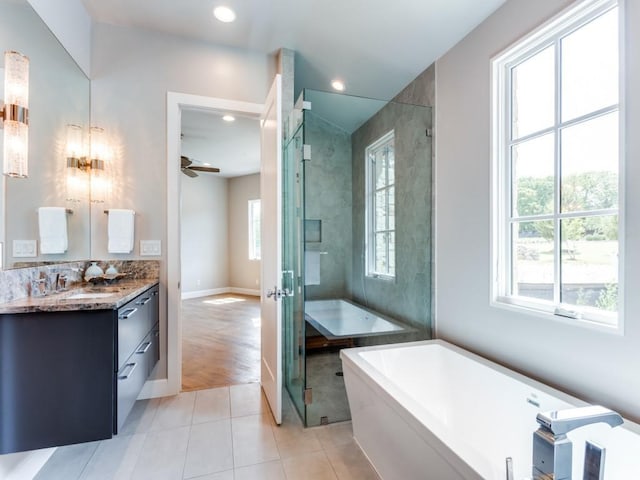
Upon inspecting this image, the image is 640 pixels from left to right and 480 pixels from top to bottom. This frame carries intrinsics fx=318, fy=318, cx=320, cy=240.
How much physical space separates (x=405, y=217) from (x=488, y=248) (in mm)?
869

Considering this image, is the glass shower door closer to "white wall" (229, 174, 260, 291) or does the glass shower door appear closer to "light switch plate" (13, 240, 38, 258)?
"light switch plate" (13, 240, 38, 258)

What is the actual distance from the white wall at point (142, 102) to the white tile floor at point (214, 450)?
1.89ft

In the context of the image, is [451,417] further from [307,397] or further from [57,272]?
[57,272]

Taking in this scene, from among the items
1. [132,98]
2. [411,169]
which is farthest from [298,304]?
[132,98]

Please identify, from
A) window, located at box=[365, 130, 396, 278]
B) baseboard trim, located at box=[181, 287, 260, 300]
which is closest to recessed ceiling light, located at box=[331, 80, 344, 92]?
window, located at box=[365, 130, 396, 278]

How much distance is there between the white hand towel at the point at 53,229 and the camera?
191 centimetres

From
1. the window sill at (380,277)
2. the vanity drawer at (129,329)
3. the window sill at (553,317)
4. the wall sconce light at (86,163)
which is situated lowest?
the vanity drawer at (129,329)

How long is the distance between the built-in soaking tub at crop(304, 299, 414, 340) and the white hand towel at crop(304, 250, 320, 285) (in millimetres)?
167

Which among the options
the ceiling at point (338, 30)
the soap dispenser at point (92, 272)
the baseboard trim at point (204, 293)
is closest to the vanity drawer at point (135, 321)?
the soap dispenser at point (92, 272)

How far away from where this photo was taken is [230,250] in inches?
303

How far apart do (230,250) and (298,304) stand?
18.4 feet

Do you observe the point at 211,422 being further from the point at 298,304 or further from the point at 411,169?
the point at 411,169

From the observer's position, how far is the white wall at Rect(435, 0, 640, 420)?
1299 mm

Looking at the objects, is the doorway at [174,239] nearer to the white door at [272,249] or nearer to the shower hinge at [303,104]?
the white door at [272,249]
